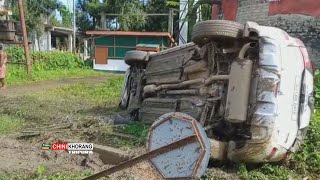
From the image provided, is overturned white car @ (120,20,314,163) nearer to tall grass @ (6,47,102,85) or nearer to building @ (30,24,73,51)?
tall grass @ (6,47,102,85)

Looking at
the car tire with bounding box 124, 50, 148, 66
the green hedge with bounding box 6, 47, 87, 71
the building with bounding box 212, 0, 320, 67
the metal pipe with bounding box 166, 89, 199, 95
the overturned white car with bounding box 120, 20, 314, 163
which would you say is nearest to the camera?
the overturned white car with bounding box 120, 20, 314, 163

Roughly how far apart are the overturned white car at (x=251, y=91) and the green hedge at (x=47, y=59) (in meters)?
19.2

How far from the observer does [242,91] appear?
12.4 feet

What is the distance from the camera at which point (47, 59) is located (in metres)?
24.5

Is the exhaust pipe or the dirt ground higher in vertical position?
the exhaust pipe

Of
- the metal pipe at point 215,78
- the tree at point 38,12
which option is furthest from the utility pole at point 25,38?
the tree at point 38,12

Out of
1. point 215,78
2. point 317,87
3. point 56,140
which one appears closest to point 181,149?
point 215,78

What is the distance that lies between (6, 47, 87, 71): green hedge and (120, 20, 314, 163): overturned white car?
63.2ft

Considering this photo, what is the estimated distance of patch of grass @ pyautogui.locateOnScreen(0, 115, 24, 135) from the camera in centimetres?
621

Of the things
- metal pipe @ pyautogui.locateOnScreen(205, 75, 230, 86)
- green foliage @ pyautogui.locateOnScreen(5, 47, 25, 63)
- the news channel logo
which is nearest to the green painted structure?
green foliage @ pyautogui.locateOnScreen(5, 47, 25, 63)

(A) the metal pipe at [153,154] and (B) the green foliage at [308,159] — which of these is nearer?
(A) the metal pipe at [153,154]

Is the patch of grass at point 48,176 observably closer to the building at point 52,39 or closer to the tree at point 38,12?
the tree at point 38,12

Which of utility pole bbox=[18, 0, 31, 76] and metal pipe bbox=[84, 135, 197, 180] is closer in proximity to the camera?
metal pipe bbox=[84, 135, 197, 180]

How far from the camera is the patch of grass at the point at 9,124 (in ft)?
20.4
